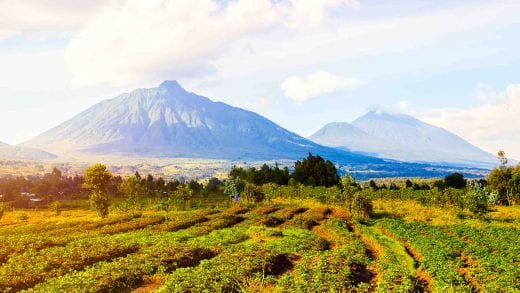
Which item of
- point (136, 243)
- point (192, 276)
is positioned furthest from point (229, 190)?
point (192, 276)

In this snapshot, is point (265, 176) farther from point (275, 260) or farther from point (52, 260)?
point (52, 260)

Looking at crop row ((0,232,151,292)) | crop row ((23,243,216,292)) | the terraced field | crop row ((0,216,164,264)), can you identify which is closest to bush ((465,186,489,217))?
the terraced field

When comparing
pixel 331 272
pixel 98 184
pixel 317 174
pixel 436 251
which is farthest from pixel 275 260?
pixel 317 174

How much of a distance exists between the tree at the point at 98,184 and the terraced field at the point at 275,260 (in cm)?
2390

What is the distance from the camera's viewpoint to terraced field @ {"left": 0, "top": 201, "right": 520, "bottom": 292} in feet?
92.9

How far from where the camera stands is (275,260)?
3647cm

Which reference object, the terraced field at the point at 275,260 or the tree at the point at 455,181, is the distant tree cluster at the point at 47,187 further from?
the tree at the point at 455,181

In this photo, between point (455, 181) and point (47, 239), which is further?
point (455, 181)

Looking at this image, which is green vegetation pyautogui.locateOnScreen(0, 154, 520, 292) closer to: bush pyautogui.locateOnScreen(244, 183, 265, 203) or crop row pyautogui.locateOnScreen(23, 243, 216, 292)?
crop row pyautogui.locateOnScreen(23, 243, 216, 292)

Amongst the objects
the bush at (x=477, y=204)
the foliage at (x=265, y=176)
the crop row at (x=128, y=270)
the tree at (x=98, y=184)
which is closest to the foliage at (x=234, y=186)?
the foliage at (x=265, y=176)

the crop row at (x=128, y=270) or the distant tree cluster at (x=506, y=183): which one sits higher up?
the distant tree cluster at (x=506, y=183)

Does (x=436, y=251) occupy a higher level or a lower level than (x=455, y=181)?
lower

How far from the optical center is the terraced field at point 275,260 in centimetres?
2833

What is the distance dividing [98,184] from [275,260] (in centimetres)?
5753
